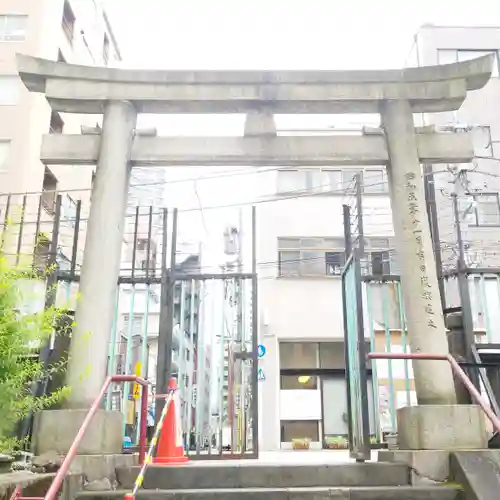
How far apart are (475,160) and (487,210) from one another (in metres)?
1.87

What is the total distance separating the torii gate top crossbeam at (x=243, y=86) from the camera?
7.78 metres

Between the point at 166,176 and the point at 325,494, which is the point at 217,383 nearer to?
the point at 325,494

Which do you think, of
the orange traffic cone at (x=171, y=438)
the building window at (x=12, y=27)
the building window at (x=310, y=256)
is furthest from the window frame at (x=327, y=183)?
the orange traffic cone at (x=171, y=438)

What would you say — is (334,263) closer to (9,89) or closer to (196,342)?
(196,342)

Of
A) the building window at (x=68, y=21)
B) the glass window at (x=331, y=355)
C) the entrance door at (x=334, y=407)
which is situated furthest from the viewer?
the building window at (x=68, y=21)

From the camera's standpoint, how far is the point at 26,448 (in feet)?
25.6

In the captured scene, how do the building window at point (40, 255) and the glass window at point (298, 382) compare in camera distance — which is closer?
A: the building window at point (40, 255)

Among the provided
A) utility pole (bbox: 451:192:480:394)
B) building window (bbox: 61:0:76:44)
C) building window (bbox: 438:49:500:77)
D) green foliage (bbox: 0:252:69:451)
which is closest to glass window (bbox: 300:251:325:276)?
building window (bbox: 438:49:500:77)

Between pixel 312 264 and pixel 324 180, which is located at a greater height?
pixel 324 180

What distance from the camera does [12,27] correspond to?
2306cm

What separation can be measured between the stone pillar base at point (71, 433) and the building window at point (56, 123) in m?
19.0

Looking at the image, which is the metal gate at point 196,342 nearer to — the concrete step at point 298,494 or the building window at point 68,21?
the concrete step at point 298,494

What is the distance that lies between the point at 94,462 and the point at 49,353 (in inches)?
107

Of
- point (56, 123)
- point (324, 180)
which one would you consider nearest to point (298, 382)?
point (324, 180)
